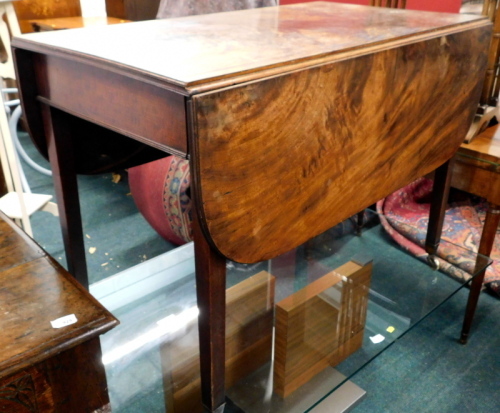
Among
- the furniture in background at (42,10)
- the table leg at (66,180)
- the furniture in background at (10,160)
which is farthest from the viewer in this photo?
the furniture in background at (42,10)

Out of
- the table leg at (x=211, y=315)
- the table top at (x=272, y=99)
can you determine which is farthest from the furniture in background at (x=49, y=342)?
the table top at (x=272, y=99)

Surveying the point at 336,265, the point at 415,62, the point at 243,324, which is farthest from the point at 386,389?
the point at 415,62

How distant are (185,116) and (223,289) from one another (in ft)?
1.10

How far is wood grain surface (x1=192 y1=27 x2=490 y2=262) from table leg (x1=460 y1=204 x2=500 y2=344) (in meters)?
0.34

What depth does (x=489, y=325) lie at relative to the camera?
1769mm

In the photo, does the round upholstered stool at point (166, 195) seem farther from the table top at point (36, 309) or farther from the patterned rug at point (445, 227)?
the table top at point (36, 309)

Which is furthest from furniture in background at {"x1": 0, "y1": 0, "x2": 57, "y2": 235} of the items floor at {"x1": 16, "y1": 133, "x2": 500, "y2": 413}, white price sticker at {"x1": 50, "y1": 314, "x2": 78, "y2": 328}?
white price sticker at {"x1": 50, "y1": 314, "x2": 78, "y2": 328}

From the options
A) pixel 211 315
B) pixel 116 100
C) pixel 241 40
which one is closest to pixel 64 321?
pixel 211 315

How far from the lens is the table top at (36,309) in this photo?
77 centimetres

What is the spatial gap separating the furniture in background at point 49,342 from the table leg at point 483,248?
1.13 m

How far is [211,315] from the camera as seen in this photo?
0.92 meters

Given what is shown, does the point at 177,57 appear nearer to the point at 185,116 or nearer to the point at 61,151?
the point at 185,116

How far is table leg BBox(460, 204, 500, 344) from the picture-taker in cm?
150

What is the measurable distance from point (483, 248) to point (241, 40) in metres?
1.04
